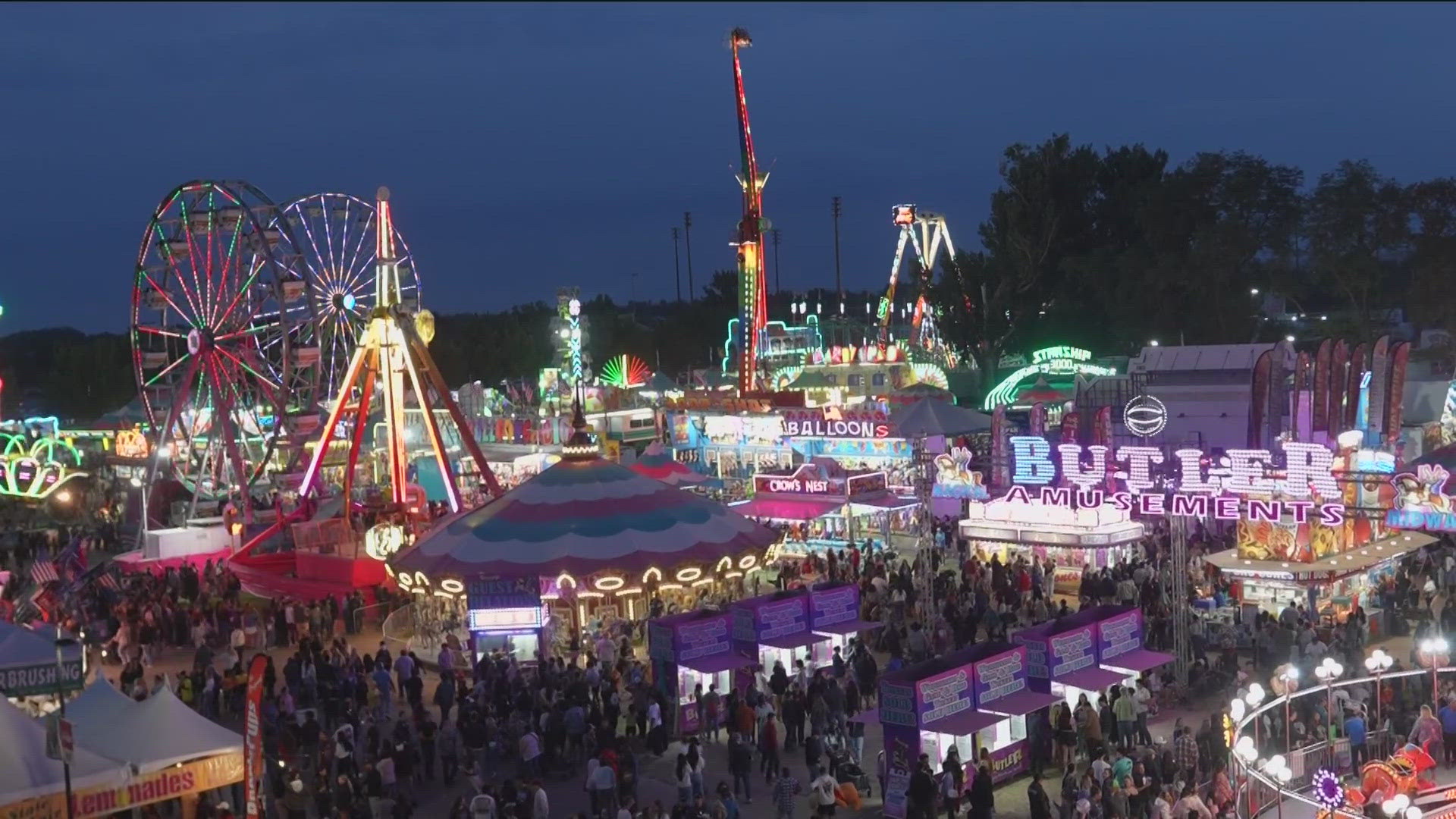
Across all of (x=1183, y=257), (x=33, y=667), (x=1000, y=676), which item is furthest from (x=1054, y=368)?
(x=33, y=667)

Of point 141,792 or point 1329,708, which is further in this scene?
point 1329,708

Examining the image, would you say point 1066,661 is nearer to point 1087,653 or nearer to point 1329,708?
point 1087,653

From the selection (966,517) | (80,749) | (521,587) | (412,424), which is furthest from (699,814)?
(412,424)

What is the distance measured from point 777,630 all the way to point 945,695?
4769 millimetres

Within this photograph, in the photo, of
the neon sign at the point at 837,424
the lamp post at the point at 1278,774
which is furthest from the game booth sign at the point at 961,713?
the neon sign at the point at 837,424

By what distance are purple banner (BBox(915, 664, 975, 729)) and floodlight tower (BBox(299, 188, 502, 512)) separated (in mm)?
16218

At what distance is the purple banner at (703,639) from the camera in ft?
63.5

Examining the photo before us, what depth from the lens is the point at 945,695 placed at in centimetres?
1579

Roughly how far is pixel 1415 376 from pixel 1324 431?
1965 cm

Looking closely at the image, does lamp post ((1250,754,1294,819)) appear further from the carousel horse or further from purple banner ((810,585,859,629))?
purple banner ((810,585,859,629))

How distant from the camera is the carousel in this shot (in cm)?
2234

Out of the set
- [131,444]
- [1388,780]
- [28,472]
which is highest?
[131,444]

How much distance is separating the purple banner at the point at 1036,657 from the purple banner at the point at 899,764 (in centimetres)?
231

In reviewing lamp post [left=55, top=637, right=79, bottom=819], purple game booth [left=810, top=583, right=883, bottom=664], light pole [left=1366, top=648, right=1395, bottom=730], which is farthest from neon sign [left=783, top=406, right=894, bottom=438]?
lamp post [left=55, top=637, right=79, bottom=819]
